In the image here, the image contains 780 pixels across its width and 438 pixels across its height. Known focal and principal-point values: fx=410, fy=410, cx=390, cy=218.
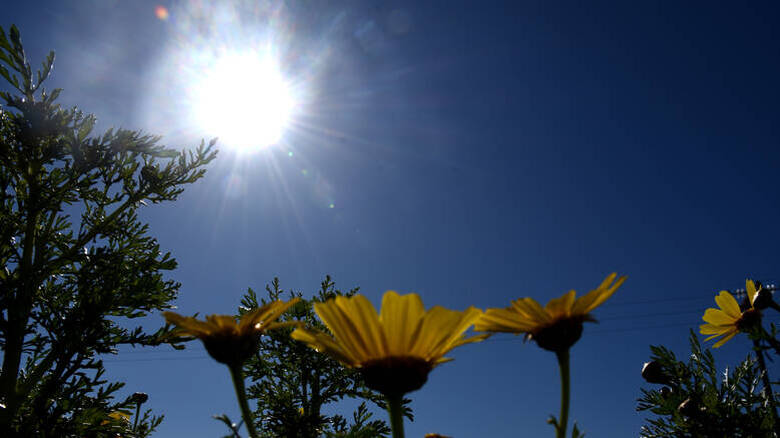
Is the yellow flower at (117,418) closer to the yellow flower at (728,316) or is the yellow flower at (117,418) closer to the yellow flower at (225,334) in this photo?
the yellow flower at (225,334)

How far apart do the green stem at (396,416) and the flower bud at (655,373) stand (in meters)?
1.50

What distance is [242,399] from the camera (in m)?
0.80

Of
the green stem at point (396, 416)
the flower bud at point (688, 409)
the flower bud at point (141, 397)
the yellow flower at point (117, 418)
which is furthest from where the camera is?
the flower bud at point (141, 397)

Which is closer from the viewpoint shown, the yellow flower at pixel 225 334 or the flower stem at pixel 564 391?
the flower stem at pixel 564 391

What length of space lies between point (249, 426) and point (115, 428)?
163 inches

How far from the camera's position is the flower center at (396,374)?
29.7 inches

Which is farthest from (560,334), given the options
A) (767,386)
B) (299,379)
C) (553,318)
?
(299,379)

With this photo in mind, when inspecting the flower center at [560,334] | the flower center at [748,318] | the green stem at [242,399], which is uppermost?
the flower center at [748,318]

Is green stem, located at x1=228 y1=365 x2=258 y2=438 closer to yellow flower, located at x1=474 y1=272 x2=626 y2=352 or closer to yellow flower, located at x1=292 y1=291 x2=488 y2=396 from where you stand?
yellow flower, located at x1=292 y1=291 x2=488 y2=396

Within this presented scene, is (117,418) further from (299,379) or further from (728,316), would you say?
(728,316)

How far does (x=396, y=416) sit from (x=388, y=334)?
0.15 m

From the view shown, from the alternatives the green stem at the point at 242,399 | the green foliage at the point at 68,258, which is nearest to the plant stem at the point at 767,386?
the green stem at the point at 242,399

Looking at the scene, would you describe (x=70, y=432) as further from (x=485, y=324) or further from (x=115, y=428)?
(x=485, y=324)

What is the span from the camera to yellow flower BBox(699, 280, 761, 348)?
1.67 meters
